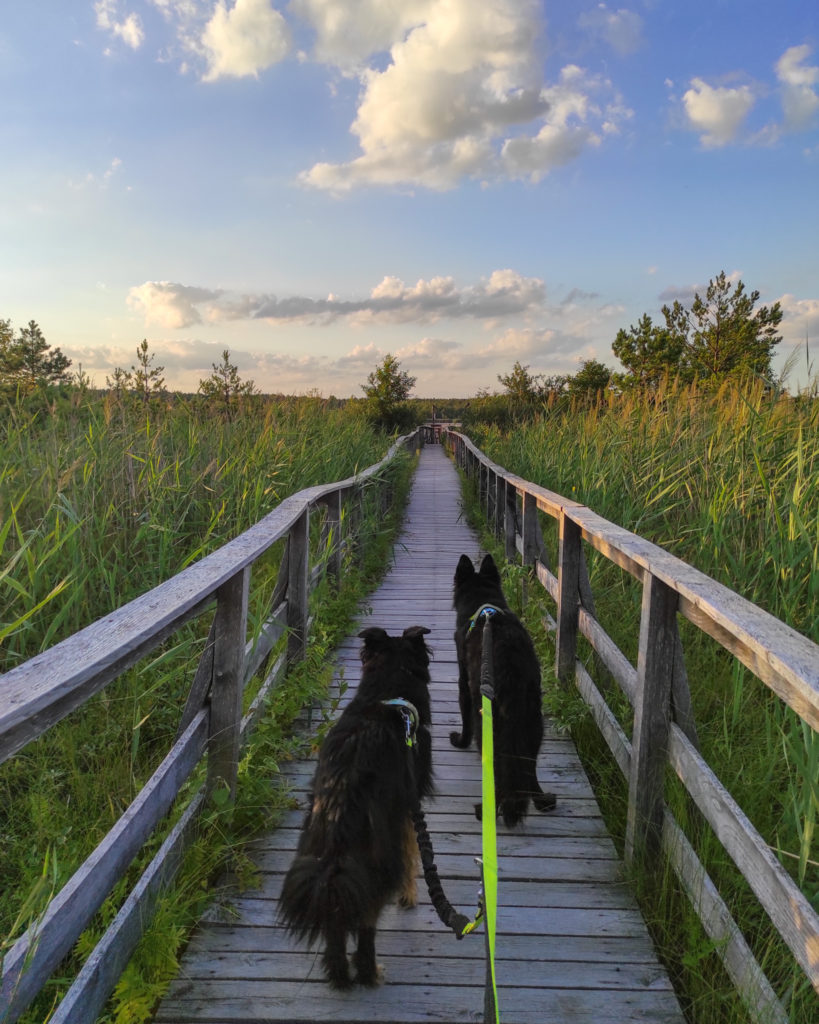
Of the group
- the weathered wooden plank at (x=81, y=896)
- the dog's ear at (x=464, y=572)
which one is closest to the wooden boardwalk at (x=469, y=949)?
the weathered wooden plank at (x=81, y=896)

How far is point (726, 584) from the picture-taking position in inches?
121

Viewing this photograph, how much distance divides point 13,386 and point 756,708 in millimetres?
5451

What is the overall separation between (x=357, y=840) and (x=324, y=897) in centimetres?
15

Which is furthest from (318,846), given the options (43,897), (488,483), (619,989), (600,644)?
(488,483)

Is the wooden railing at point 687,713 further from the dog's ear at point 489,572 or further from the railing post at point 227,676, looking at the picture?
the railing post at point 227,676

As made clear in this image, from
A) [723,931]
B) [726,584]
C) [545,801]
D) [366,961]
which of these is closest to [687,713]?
[723,931]

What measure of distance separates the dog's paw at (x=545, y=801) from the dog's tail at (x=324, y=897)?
1.21 meters

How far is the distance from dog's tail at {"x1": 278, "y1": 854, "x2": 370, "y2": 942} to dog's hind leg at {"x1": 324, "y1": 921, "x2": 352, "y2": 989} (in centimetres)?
2

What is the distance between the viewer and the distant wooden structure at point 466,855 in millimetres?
1191

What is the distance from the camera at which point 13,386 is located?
491cm

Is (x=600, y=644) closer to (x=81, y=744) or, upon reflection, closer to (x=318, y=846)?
(x=318, y=846)

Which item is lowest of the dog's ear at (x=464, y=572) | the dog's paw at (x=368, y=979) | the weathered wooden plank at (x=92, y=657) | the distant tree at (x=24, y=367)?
the dog's paw at (x=368, y=979)

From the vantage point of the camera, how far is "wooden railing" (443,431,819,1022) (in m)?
1.19

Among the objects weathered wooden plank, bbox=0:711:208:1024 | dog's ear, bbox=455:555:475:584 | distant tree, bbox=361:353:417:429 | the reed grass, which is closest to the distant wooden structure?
weathered wooden plank, bbox=0:711:208:1024
